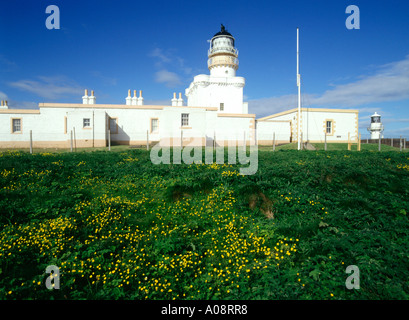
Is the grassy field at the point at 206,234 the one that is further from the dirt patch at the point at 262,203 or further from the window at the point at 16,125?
the window at the point at 16,125

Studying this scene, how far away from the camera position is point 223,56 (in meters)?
37.4

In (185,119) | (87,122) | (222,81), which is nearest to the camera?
(87,122)

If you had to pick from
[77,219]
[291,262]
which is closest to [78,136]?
[77,219]

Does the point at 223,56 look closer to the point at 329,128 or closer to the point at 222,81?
the point at 222,81

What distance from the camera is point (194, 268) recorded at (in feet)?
15.4

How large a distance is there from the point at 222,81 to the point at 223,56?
454 cm

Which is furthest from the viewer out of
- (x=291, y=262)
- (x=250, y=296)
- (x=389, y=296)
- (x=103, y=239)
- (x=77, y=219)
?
(x=77, y=219)

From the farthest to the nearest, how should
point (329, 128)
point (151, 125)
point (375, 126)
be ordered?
point (375, 126) < point (329, 128) < point (151, 125)

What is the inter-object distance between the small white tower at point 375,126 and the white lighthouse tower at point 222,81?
2069cm

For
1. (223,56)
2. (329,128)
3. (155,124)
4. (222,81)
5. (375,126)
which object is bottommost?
(329,128)

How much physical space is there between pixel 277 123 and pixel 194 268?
29271mm

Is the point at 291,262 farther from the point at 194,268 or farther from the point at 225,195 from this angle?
the point at 225,195

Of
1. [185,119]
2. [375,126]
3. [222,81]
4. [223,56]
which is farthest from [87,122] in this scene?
[375,126]

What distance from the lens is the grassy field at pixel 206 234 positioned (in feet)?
13.5
